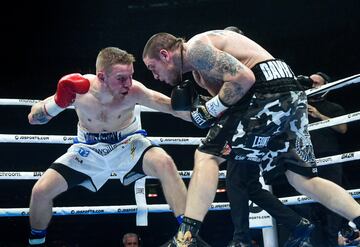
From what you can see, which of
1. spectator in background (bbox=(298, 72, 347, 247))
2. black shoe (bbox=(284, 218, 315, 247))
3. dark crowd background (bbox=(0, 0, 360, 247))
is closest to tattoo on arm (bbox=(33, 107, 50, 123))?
black shoe (bbox=(284, 218, 315, 247))

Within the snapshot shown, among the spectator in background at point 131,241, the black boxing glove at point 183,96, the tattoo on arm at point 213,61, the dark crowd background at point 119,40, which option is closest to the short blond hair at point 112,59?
the black boxing glove at point 183,96

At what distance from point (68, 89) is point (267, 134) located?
982mm

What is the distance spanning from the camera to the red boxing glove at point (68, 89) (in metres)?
2.45

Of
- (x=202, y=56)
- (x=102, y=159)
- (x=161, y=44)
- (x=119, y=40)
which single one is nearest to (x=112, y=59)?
(x=161, y=44)

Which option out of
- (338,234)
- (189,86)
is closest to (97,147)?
(189,86)

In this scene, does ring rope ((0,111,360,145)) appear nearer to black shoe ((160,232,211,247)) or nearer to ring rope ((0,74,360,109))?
ring rope ((0,74,360,109))

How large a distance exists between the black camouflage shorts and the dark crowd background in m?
5.08

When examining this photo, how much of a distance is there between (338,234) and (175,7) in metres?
5.00

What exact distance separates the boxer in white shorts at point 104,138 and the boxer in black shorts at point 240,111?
336 mm

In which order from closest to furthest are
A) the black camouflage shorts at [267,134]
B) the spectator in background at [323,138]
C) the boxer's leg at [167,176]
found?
1. the black camouflage shorts at [267,134]
2. the boxer's leg at [167,176]
3. the spectator in background at [323,138]

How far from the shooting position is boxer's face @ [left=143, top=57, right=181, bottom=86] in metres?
2.24

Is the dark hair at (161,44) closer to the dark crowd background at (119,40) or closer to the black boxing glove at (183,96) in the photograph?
the black boxing glove at (183,96)

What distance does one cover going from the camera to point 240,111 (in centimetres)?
216

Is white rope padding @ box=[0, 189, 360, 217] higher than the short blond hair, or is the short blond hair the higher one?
the short blond hair
